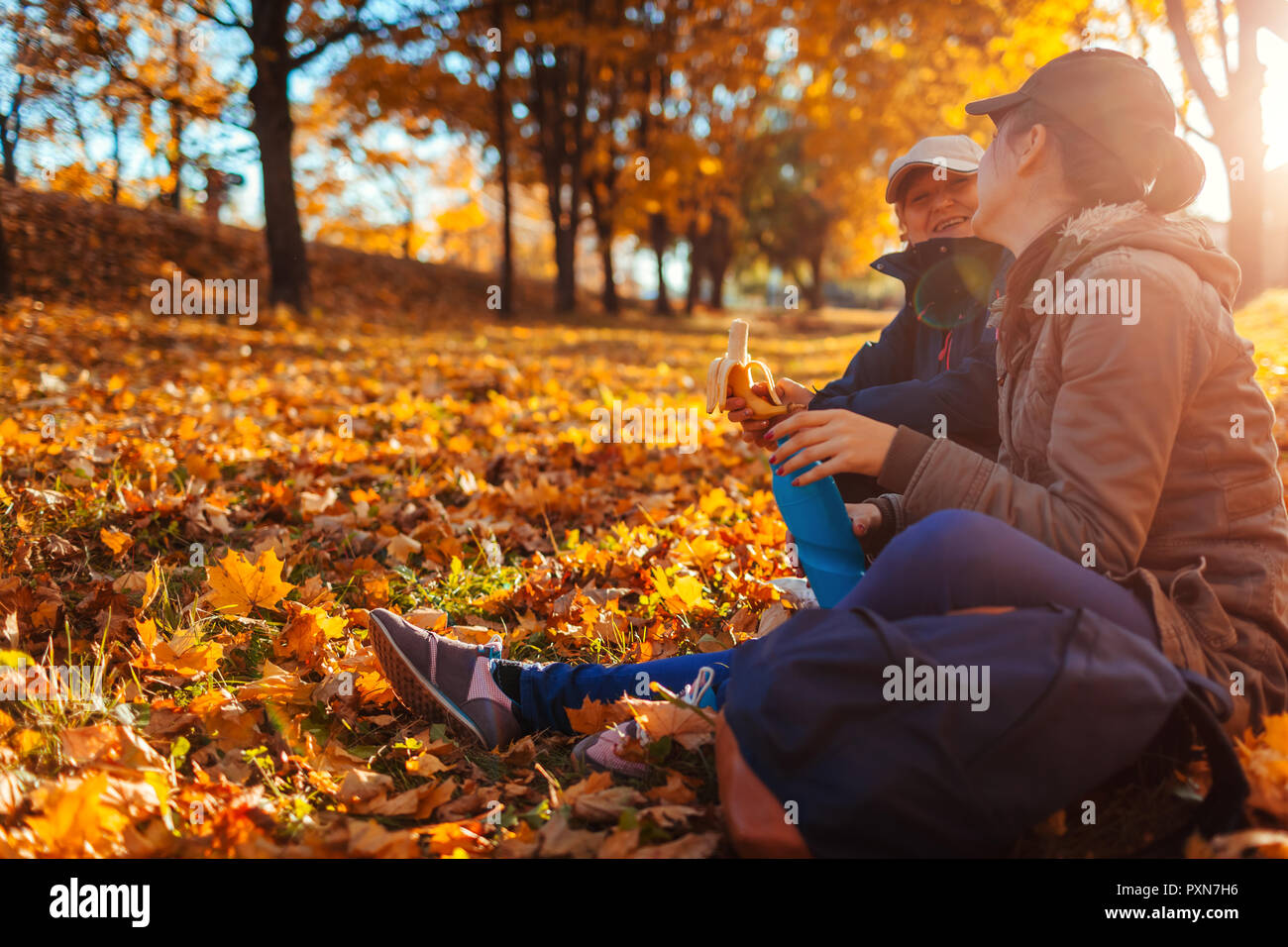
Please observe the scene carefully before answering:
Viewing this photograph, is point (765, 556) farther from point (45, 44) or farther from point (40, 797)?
point (45, 44)

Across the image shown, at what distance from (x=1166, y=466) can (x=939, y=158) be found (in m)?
1.51

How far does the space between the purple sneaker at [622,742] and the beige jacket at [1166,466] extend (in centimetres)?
64

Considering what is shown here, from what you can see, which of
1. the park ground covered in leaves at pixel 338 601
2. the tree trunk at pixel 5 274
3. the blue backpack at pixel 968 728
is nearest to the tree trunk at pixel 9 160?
the tree trunk at pixel 5 274

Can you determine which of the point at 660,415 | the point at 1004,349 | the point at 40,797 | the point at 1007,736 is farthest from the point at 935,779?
the point at 660,415

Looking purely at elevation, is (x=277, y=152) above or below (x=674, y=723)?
above

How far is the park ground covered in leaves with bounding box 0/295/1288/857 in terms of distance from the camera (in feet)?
5.08

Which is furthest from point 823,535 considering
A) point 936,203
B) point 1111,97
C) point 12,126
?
point 12,126

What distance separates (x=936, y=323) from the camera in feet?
9.37

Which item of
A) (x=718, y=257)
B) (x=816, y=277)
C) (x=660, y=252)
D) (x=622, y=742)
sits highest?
(x=816, y=277)

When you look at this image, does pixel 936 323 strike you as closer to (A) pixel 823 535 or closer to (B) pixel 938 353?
(B) pixel 938 353

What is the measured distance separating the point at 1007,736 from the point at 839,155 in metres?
16.4

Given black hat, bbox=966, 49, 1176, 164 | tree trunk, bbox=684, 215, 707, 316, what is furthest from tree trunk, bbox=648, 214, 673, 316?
black hat, bbox=966, 49, 1176, 164

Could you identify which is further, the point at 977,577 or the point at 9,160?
the point at 9,160

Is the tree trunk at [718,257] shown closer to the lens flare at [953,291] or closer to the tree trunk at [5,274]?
the tree trunk at [5,274]
